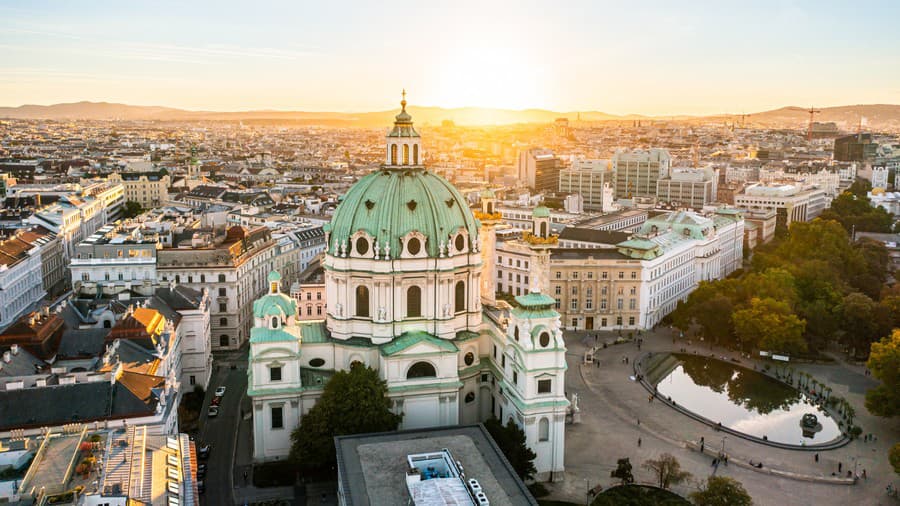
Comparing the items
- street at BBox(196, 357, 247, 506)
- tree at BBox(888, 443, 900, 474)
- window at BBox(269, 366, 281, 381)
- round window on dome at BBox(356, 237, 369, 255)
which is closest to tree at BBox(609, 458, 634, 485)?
tree at BBox(888, 443, 900, 474)

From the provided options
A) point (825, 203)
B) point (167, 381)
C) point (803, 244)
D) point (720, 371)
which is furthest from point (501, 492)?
point (825, 203)

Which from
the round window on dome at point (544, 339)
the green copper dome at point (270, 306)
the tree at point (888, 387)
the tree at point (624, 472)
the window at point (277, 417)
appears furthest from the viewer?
the tree at point (888, 387)

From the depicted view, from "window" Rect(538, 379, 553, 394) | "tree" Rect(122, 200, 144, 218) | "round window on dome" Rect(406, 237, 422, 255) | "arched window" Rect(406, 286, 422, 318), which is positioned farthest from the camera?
"tree" Rect(122, 200, 144, 218)

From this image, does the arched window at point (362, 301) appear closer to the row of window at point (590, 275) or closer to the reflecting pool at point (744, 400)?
the reflecting pool at point (744, 400)

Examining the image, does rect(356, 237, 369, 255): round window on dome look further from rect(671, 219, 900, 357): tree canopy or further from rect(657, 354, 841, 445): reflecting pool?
rect(671, 219, 900, 357): tree canopy

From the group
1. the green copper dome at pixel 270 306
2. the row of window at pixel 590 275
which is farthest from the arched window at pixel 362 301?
the row of window at pixel 590 275

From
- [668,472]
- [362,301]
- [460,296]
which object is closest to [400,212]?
[362,301]
